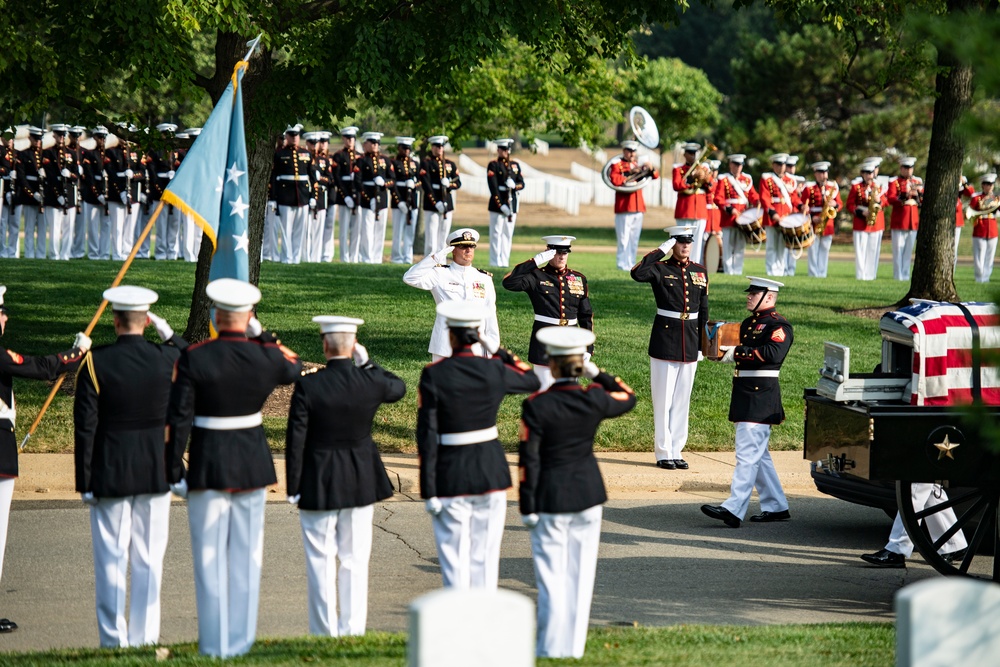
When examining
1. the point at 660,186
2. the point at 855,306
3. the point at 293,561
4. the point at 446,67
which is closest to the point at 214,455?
the point at 293,561

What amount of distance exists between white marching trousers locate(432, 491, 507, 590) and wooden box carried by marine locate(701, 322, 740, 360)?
410 centimetres

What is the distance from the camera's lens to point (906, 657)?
14.0ft

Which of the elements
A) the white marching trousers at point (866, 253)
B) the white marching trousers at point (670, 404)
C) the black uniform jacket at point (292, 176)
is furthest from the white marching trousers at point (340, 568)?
the white marching trousers at point (866, 253)

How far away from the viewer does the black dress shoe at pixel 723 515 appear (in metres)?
10.5

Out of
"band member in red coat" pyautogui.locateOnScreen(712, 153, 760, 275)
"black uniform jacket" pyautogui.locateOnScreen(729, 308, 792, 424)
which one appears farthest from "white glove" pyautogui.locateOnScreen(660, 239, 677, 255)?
"band member in red coat" pyautogui.locateOnScreen(712, 153, 760, 275)

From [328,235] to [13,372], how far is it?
16.0 meters

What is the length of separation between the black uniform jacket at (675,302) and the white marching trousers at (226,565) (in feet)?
19.6

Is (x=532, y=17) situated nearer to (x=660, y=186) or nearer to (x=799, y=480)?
(x=799, y=480)

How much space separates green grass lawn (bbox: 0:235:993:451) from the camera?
43.3ft

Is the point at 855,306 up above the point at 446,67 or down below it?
below

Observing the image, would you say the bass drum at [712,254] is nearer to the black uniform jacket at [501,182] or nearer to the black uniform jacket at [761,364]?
the black uniform jacket at [501,182]

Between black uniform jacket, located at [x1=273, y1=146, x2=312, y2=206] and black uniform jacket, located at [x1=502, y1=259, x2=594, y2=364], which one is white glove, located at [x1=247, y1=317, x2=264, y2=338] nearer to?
black uniform jacket, located at [x1=502, y1=259, x2=594, y2=364]

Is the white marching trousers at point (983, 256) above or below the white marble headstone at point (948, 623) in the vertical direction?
above

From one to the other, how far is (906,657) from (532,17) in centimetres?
913
